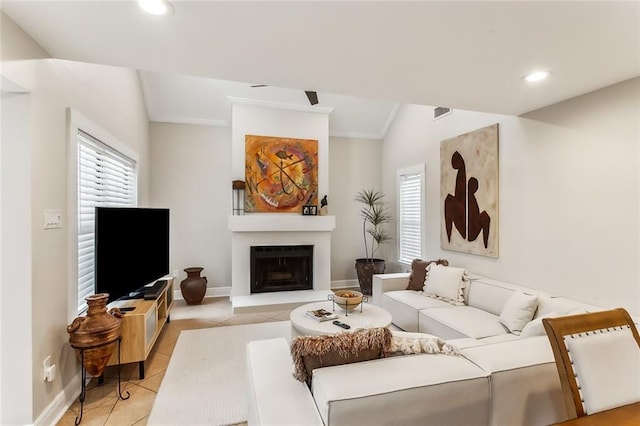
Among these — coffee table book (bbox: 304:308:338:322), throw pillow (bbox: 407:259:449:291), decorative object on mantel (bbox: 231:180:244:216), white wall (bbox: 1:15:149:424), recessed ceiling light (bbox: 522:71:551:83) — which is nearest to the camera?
white wall (bbox: 1:15:149:424)

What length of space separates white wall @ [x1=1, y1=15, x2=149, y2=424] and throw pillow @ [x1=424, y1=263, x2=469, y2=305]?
11.5 ft

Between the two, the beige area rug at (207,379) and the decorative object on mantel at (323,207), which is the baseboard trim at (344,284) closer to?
the decorative object on mantel at (323,207)

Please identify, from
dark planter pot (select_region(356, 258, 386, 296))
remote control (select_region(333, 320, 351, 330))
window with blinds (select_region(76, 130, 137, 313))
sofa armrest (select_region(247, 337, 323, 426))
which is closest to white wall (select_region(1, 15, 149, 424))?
window with blinds (select_region(76, 130, 137, 313))

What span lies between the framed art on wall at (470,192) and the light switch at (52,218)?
4.08 meters

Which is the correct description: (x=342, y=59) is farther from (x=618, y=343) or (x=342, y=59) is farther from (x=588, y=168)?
(x=588, y=168)

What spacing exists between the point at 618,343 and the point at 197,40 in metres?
2.63

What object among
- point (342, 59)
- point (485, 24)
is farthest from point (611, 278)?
point (342, 59)

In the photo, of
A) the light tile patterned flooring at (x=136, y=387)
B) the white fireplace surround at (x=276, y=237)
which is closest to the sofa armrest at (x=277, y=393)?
the light tile patterned flooring at (x=136, y=387)

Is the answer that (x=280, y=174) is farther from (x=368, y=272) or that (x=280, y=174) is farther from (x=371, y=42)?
(x=371, y=42)

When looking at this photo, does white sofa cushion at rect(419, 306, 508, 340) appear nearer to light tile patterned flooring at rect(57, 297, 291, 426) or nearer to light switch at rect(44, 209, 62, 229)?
light tile patterned flooring at rect(57, 297, 291, 426)

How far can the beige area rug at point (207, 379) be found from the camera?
212 cm

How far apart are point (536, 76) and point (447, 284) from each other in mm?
2210

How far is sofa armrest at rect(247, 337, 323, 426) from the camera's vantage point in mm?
1123

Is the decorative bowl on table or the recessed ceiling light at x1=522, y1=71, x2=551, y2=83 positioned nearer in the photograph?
the recessed ceiling light at x1=522, y1=71, x2=551, y2=83
